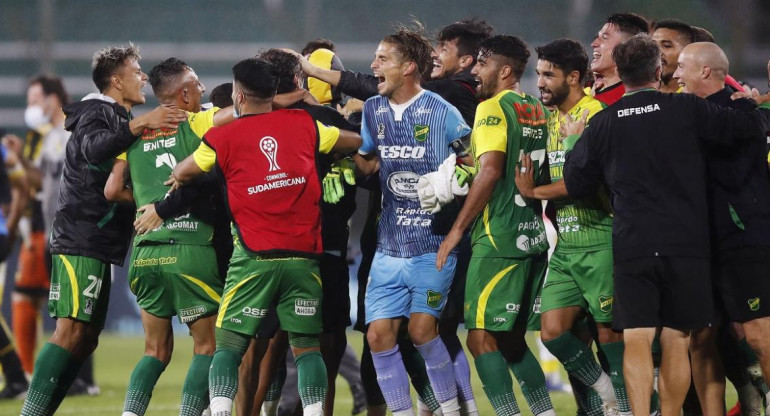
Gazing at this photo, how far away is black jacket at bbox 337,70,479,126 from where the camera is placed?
22.6 ft

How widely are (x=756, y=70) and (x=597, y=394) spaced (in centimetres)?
1236

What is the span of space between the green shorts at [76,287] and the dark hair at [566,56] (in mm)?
3001

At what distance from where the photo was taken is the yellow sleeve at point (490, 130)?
6086 millimetres

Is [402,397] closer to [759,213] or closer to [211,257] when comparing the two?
[211,257]

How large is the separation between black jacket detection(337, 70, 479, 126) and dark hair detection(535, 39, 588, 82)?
79cm

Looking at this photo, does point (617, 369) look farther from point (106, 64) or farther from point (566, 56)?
point (106, 64)

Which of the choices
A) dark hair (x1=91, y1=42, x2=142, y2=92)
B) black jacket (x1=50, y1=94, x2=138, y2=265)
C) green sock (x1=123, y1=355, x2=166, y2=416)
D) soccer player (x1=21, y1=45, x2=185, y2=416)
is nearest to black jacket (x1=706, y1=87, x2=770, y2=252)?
soccer player (x1=21, y1=45, x2=185, y2=416)

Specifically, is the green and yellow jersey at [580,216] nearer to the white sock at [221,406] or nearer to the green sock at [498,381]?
the green sock at [498,381]

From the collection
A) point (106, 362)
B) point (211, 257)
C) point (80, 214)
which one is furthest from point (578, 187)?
point (106, 362)

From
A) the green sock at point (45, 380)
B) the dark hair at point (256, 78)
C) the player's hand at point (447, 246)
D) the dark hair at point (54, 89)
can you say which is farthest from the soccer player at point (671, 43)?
the dark hair at point (54, 89)

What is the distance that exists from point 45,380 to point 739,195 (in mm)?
4200

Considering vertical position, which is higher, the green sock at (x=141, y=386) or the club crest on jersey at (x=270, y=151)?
the club crest on jersey at (x=270, y=151)

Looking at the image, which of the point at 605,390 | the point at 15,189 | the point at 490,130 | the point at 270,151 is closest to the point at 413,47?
the point at 490,130

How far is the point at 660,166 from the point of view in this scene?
5.62m
